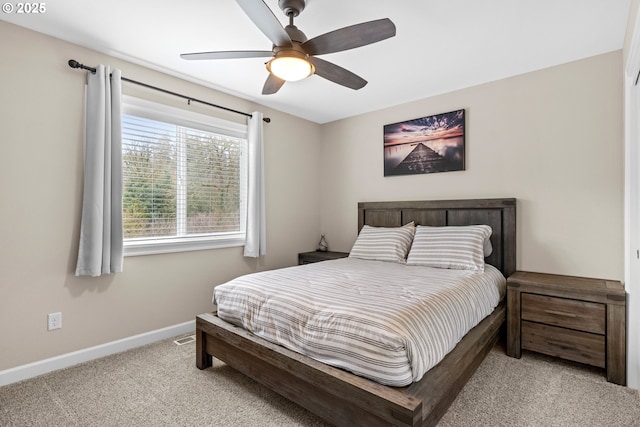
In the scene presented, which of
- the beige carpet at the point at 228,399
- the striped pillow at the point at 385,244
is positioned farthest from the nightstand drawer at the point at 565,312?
the striped pillow at the point at 385,244

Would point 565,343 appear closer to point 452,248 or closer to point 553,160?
point 452,248

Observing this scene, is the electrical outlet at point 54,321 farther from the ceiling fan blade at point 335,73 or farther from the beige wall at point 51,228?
the ceiling fan blade at point 335,73

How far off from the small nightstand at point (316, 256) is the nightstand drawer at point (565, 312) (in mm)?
1996

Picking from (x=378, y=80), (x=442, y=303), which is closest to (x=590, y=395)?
(x=442, y=303)

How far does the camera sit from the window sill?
2797 millimetres

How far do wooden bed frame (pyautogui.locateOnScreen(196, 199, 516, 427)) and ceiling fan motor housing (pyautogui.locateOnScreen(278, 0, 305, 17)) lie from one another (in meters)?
1.99

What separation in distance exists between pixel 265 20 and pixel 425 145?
2.45 metres

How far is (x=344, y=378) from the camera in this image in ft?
5.06

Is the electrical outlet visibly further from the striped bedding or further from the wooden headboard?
the wooden headboard

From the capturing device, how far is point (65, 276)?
7.98 feet

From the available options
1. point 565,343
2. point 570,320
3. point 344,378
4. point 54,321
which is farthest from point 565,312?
point 54,321

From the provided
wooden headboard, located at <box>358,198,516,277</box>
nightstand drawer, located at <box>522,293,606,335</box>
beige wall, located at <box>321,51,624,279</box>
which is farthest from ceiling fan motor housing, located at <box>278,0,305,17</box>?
nightstand drawer, located at <box>522,293,606,335</box>

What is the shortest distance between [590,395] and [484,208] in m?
1.65

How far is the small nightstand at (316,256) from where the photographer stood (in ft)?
13.1
